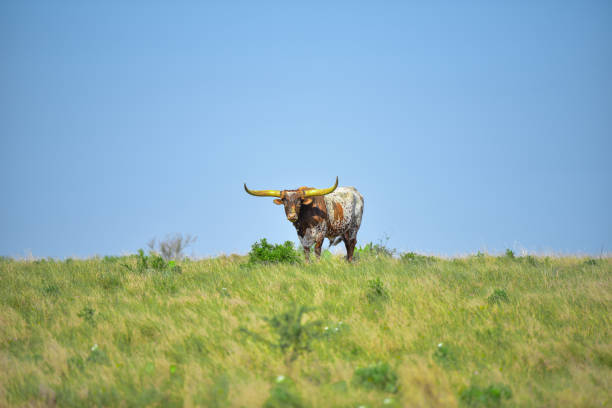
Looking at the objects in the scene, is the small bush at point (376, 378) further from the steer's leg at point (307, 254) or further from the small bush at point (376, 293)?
the steer's leg at point (307, 254)

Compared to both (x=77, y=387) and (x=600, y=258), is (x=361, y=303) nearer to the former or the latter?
(x=77, y=387)

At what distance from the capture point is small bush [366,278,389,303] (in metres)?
9.13

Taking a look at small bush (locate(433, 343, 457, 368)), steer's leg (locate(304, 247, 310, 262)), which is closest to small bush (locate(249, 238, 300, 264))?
steer's leg (locate(304, 247, 310, 262))

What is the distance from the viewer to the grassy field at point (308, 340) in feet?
18.1

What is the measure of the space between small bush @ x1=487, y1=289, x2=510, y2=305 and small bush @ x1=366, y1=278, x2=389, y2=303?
1.98 meters

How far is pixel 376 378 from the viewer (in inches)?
218

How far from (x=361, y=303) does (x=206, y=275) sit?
187 inches

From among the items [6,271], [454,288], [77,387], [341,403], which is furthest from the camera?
[6,271]

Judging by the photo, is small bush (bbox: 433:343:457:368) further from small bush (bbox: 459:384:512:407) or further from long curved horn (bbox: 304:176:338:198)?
long curved horn (bbox: 304:176:338:198)

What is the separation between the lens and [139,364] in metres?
6.46

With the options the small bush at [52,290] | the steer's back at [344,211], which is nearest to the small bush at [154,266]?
the small bush at [52,290]

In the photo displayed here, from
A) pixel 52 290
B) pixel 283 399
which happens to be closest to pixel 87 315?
pixel 52 290

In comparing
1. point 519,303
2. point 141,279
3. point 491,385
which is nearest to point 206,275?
point 141,279

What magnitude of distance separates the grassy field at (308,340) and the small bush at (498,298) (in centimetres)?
4
